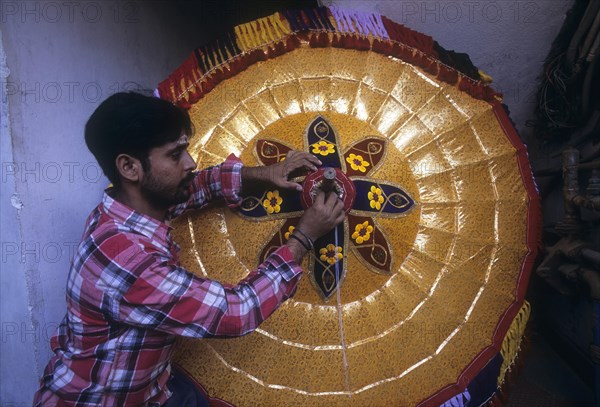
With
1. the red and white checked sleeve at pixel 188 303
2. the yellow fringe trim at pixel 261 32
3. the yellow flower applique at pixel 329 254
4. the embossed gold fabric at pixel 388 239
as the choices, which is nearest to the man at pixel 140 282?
the red and white checked sleeve at pixel 188 303

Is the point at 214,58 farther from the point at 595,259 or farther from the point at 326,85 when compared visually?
the point at 595,259

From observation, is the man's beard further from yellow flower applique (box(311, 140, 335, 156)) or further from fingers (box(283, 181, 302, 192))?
yellow flower applique (box(311, 140, 335, 156))

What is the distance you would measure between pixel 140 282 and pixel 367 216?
2.39ft

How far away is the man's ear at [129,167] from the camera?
3.94 ft

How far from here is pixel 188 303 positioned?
3.58 ft

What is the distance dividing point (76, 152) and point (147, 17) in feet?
3.40

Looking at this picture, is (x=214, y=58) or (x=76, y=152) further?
(x=76, y=152)

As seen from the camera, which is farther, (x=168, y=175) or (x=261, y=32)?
(x=261, y=32)

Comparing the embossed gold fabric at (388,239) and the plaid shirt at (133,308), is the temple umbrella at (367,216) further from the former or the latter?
the plaid shirt at (133,308)

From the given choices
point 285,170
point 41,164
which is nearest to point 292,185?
point 285,170

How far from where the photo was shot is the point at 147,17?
8.31 ft

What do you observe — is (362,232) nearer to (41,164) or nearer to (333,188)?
(333,188)

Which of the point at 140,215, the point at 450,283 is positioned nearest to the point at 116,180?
the point at 140,215

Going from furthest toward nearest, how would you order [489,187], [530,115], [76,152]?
[530,115], [76,152], [489,187]
